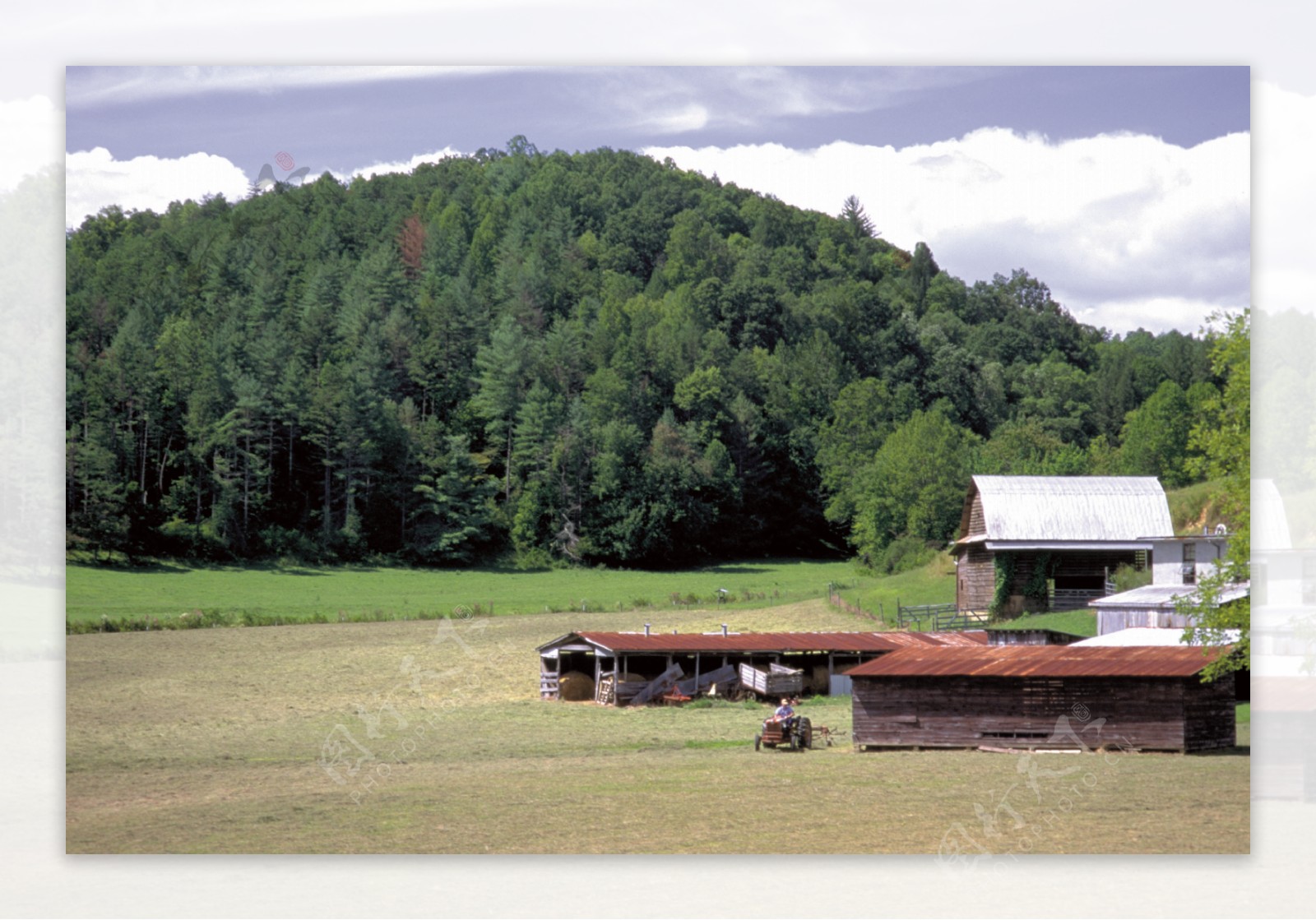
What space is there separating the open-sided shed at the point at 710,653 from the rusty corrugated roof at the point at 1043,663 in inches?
221

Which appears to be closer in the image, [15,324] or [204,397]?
[15,324]

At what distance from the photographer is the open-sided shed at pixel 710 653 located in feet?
93.1

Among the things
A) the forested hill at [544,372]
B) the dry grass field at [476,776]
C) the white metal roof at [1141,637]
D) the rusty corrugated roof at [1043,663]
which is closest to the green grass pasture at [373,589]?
the forested hill at [544,372]

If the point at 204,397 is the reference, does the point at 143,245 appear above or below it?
above

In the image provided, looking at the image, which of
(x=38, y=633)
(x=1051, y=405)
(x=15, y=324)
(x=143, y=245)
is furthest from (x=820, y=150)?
(x=38, y=633)

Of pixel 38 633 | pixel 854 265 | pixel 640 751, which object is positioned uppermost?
pixel 854 265

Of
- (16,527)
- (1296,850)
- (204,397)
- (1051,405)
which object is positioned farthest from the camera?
(1051,405)

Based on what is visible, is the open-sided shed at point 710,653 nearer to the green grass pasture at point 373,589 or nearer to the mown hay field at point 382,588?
the mown hay field at point 382,588

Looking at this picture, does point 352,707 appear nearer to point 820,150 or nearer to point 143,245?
point 143,245

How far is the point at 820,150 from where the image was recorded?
1752 cm

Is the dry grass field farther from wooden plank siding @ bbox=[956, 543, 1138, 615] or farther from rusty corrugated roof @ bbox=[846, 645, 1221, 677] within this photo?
wooden plank siding @ bbox=[956, 543, 1138, 615]

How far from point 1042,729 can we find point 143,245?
1382 cm

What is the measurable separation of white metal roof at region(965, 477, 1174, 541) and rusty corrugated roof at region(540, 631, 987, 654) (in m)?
2.17

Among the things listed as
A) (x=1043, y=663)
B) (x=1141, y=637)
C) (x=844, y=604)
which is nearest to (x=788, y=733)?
(x=1043, y=663)
